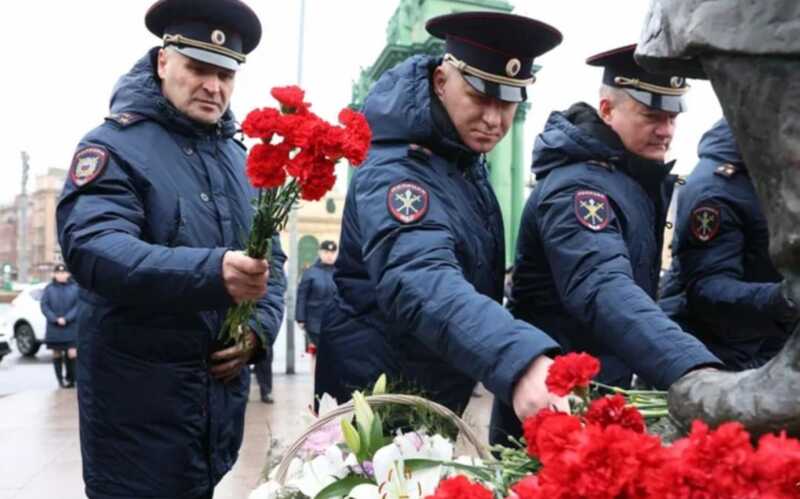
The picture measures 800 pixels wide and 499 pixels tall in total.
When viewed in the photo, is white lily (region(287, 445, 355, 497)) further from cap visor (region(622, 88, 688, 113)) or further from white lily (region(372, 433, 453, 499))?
cap visor (region(622, 88, 688, 113))

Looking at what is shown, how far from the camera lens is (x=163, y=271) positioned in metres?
2.29

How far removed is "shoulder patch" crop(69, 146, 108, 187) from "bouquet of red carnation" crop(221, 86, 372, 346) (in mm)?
705

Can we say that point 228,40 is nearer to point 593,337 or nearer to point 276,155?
point 276,155

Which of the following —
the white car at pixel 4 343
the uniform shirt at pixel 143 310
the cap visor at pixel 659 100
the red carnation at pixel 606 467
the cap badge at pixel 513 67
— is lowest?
the white car at pixel 4 343

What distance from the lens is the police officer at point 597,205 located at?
2.46 m

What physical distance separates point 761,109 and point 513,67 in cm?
155

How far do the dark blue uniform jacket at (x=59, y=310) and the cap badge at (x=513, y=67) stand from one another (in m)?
9.47

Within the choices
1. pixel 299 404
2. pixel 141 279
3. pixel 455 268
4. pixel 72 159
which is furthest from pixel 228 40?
pixel 299 404

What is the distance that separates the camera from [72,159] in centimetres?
260

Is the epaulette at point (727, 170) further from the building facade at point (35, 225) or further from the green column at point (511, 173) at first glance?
the building facade at point (35, 225)

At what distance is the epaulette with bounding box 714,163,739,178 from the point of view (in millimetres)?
3141

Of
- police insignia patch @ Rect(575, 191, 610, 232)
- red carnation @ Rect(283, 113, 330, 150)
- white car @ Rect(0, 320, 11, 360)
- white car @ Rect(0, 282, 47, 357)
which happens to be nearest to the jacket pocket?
red carnation @ Rect(283, 113, 330, 150)

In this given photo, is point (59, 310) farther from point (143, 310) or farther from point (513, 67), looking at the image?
point (513, 67)

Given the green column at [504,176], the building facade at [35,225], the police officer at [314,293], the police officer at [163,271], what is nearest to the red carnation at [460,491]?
the police officer at [163,271]
